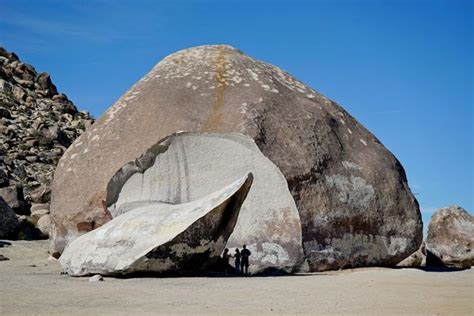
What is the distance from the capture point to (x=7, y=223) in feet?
62.1

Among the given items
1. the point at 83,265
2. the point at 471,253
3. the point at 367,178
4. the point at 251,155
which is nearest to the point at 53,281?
the point at 83,265

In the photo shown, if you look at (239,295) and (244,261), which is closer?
(239,295)

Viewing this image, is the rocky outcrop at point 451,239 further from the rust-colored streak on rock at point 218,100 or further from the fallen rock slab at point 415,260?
the rust-colored streak on rock at point 218,100

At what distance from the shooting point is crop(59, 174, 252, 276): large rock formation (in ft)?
31.2

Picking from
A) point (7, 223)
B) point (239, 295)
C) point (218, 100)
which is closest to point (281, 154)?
point (218, 100)

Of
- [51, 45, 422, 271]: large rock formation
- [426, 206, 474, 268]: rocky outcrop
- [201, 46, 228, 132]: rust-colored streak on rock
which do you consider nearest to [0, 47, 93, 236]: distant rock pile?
[51, 45, 422, 271]: large rock formation

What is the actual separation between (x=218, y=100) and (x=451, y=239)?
Result: 278 inches

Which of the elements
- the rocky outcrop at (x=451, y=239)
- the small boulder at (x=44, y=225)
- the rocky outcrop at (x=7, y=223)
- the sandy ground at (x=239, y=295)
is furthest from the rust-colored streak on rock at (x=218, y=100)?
the small boulder at (x=44, y=225)

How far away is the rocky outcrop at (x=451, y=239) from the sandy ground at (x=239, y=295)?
595cm

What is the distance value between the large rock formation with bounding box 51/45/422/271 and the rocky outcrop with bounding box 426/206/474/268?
313cm

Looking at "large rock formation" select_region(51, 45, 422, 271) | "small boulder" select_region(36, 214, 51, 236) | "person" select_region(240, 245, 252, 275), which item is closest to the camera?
"person" select_region(240, 245, 252, 275)

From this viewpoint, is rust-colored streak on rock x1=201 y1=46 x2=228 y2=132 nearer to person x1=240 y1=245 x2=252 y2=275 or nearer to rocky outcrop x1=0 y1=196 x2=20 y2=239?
person x1=240 y1=245 x2=252 y2=275

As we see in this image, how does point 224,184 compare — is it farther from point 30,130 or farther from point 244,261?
point 30,130

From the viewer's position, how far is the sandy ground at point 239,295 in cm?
643
